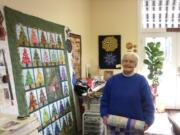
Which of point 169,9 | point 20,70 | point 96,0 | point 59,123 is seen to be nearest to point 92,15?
point 96,0

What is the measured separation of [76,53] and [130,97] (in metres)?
2.59

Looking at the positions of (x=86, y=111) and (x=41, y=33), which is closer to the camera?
(x=41, y=33)

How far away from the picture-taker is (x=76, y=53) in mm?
5336

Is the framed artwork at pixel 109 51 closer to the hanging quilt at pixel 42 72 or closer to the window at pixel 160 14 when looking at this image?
the window at pixel 160 14

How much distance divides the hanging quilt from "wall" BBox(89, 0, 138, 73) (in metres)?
2.16

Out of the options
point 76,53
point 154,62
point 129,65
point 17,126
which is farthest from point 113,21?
point 17,126

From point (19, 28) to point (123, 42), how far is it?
3.63 metres

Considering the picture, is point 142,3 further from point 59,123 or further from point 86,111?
point 59,123

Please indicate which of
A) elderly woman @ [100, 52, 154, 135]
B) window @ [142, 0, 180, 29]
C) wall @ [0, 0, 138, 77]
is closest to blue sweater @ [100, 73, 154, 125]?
elderly woman @ [100, 52, 154, 135]

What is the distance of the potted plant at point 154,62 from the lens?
21.2 ft

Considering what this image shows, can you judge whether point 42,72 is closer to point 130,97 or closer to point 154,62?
point 130,97

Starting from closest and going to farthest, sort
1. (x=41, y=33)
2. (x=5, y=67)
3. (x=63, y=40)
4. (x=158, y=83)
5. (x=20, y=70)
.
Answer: (x=5, y=67) < (x=20, y=70) < (x=41, y=33) < (x=63, y=40) < (x=158, y=83)

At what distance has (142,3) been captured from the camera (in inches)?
261

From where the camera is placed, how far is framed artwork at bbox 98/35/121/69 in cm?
657
